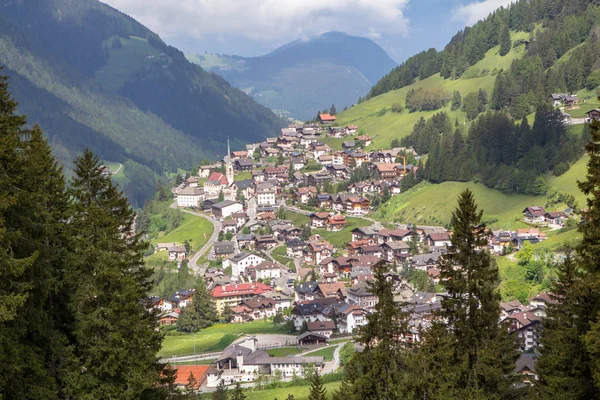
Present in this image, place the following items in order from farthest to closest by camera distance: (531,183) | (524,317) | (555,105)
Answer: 1. (555,105)
2. (531,183)
3. (524,317)

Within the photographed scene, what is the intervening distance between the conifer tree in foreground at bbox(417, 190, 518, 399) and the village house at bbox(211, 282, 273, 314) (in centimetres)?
8085

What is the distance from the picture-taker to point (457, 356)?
24.5 metres

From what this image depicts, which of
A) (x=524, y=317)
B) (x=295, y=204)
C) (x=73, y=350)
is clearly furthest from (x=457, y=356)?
(x=295, y=204)

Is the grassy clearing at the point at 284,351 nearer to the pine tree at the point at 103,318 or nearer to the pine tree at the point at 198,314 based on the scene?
the pine tree at the point at 198,314

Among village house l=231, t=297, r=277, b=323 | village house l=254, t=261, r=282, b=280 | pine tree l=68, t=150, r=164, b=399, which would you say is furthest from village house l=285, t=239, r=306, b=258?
pine tree l=68, t=150, r=164, b=399

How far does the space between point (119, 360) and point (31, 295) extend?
163 inches

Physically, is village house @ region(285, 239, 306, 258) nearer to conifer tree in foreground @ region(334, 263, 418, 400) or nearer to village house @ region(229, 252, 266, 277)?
village house @ region(229, 252, 266, 277)

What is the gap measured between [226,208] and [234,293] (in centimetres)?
4234

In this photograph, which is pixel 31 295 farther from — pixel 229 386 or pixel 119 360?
pixel 229 386

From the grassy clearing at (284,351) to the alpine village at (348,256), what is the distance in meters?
0.45

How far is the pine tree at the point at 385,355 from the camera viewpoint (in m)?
23.8

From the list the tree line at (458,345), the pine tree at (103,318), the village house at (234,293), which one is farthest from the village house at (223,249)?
the tree line at (458,345)

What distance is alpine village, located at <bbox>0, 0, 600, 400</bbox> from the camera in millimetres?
22625

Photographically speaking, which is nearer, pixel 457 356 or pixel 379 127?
pixel 457 356
